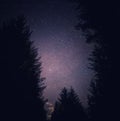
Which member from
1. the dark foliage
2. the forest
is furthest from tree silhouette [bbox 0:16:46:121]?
the dark foliage

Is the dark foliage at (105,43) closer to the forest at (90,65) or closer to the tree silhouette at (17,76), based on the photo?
the forest at (90,65)

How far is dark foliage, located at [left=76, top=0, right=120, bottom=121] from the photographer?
25.7ft

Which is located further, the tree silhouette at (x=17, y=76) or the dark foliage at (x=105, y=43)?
the tree silhouette at (x=17, y=76)

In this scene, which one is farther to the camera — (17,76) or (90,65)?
(90,65)

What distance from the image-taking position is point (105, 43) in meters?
8.73

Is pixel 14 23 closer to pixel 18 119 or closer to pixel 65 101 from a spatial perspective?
pixel 18 119

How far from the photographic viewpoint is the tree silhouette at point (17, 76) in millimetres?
9367

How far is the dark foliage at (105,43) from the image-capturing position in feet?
25.7

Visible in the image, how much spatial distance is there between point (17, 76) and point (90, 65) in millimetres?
4057

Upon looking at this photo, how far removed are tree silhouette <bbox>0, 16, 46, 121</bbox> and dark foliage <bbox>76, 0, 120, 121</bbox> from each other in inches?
127

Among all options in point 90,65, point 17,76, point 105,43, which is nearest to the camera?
point 105,43

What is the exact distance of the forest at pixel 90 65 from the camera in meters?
→ 8.00

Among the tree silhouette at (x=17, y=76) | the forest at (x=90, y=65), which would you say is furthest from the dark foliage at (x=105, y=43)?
the tree silhouette at (x=17, y=76)

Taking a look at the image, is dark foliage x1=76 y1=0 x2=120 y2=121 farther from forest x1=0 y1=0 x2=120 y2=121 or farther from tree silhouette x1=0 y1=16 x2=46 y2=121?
tree silhouette x1=0 y1=16 x2=46 y2=121
